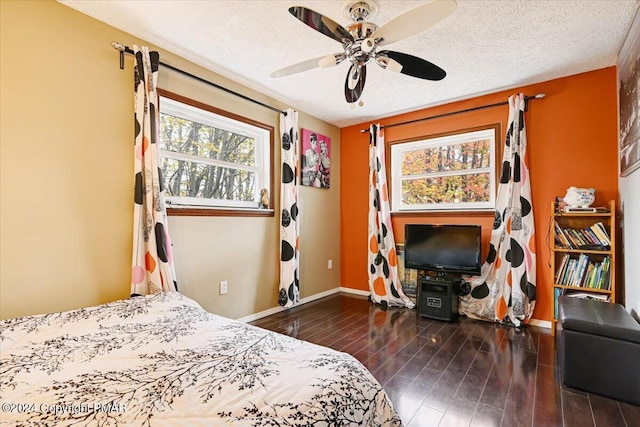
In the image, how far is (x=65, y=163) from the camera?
6.54 ft

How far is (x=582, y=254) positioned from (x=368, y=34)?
275 centimetres

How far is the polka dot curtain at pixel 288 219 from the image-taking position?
348 cm

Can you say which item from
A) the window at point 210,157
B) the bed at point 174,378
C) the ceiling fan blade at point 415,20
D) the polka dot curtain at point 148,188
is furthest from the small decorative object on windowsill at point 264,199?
the ceiling fan blade at point 415,20

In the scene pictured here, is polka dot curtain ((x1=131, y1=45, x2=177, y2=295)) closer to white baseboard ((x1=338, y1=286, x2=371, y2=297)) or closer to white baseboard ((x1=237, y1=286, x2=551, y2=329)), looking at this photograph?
white baseboard ((x1=237, y1=286, x2=551, y2=329))

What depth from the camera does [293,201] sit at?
3529mm

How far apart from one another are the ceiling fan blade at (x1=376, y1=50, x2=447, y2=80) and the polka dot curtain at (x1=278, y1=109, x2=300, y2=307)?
5.74 ft

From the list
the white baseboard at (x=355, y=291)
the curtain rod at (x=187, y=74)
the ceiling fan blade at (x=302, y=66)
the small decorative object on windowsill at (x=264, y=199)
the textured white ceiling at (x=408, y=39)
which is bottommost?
the white baseboard at (x=355, y=291)

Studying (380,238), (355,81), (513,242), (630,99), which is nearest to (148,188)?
(355,81)

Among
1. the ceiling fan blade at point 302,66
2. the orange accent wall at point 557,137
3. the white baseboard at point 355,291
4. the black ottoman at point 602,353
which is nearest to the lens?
the black ottoman at point 602,353

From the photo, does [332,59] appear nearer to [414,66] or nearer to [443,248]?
[414,66]

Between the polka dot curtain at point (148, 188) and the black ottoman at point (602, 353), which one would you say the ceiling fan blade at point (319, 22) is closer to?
the polka dot curtain at point (148, 188)

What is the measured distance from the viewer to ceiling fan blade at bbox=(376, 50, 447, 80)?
6.24 ft

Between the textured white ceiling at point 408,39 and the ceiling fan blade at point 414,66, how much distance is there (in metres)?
0.37

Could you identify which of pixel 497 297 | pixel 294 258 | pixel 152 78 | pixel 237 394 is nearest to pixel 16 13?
pixel 152 78
